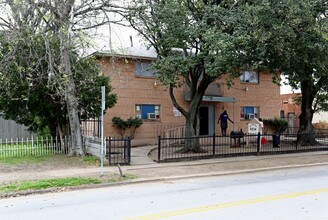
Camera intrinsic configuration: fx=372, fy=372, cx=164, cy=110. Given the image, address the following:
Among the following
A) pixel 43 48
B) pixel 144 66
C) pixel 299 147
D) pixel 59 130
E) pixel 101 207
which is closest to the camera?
pixel 101 207

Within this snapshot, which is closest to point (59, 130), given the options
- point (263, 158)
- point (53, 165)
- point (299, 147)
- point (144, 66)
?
point (53, 165)

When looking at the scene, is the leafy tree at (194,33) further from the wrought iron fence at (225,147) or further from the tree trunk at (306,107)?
the tree trunk at (306,107)

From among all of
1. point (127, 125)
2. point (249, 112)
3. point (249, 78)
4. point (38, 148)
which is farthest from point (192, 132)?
point (249, 78)

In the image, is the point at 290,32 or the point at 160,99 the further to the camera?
the point at 160,99

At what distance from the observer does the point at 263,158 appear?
17.1 m

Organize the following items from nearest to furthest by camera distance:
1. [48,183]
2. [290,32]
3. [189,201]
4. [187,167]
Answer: [189,201]
[48,183]
[290,32]
[187,167]

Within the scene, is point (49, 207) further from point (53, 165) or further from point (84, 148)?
point (84, 148)

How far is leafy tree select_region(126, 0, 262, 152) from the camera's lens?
45.1 feet

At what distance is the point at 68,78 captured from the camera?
15.0 metres

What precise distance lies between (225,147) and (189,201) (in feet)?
38.9

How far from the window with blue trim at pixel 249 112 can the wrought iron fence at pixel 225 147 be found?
5754 millimetres

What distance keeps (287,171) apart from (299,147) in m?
7.75

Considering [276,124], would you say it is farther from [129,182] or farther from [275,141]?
[129,182]

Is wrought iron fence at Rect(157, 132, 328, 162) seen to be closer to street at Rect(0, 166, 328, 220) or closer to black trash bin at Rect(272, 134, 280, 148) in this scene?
black trash bin at Rect(272, 134, 280, 148)
